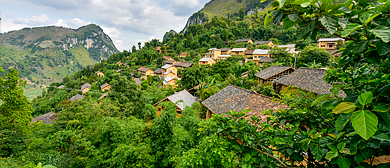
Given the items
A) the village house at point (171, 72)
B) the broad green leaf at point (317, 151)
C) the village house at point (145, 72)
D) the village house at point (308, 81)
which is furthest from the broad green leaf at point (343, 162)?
the village house at point (145, 72)

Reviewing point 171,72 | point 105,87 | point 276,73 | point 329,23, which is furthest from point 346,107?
point 105,87

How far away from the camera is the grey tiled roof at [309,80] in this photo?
10.2 metres

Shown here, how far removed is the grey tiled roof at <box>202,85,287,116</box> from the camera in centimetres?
874

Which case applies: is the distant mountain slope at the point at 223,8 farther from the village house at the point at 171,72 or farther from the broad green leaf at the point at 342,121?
the broad green leaf at the point at 342,121

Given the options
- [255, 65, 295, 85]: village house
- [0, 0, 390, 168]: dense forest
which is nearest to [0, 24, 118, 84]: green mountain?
[0, 0, 390, 168]: dense forest

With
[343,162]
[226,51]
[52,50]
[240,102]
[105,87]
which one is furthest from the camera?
[52,50]

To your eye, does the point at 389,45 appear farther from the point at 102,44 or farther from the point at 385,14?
the point at 102,44

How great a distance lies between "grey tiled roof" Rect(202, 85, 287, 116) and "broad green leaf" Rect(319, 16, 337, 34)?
306 inches

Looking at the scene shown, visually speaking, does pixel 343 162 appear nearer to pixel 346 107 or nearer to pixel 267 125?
pixel 346 107

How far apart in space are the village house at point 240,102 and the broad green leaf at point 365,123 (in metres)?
7.62

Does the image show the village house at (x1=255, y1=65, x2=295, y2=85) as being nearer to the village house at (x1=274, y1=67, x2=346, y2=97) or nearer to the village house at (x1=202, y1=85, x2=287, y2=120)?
the village house at (x1=274, y1=67, x2=346, y2=97)

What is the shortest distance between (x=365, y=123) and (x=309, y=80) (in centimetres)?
1229

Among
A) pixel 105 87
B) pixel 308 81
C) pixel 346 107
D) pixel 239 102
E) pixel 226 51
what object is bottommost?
pixel 105 87

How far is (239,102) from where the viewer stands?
33.3ft
